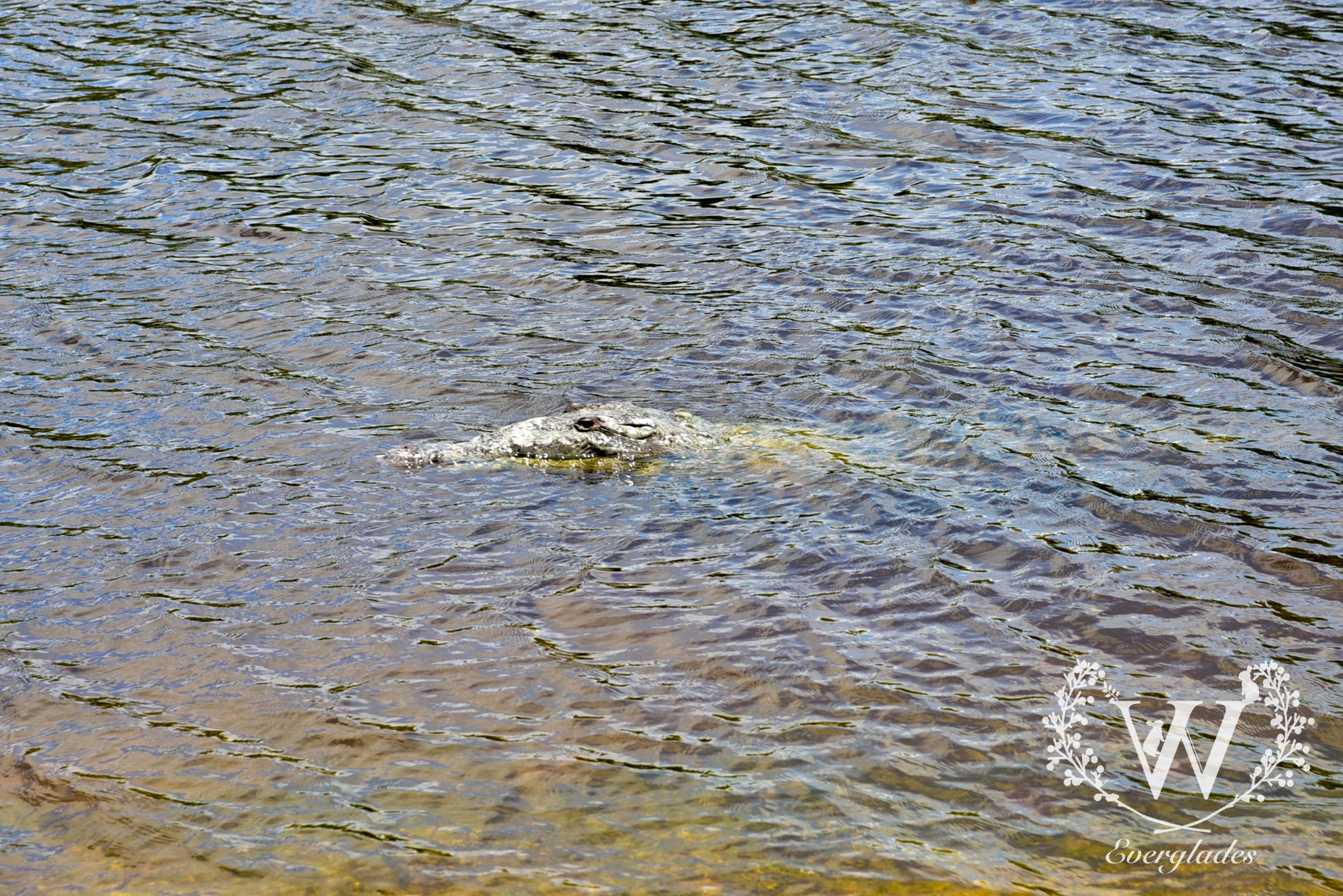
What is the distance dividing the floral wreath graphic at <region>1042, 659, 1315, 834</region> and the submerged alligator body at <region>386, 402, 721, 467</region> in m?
3.45

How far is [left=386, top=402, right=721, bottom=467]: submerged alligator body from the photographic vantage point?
887 centimetres

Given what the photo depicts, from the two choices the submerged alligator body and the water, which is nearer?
the water

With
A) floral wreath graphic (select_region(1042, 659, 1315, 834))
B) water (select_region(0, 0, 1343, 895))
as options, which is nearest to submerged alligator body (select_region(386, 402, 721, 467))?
water (select_region(0, 0, 1343, 895))

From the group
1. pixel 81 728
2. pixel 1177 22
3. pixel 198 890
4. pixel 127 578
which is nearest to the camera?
pixel 198 890

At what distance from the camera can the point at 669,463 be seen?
29.2ft

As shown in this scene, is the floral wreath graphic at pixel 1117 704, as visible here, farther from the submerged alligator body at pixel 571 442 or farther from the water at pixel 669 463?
the submerged alligator body at pixel 571 442

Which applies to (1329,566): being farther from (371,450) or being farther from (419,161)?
(419,161)

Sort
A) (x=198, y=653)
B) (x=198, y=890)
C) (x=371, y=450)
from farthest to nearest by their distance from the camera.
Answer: (x=371, y=450) → (x=198, y=653) → (x=198, y=890)

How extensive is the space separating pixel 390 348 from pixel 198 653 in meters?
4.21

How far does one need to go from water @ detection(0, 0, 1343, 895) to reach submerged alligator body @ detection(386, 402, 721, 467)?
0.58ft

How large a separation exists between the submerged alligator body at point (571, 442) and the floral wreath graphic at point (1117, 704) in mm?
3451

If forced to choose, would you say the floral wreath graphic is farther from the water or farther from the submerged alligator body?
the submerged alligator body

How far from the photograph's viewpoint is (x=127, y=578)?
7.52 meters

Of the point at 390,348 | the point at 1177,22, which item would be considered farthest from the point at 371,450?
the point at 1177,22
